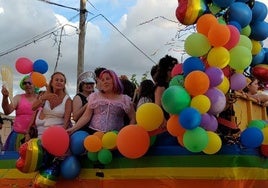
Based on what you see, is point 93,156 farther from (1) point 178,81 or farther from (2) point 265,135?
(2) point 265,135

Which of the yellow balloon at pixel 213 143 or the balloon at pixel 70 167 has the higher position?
the yellow balloon at pixel 213 143

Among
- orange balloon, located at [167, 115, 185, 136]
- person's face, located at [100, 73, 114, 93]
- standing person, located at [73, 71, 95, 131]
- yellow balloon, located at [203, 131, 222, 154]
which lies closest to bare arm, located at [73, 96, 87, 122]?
standing person, located at [73, 71, 95, 131]

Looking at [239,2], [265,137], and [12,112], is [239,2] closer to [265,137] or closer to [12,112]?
[265,137]

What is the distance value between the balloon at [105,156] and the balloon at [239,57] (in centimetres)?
144

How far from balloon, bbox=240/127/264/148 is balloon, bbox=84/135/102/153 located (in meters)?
1.36

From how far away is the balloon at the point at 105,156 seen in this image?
4.43 metres

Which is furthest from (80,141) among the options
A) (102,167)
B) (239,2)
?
(239,2)

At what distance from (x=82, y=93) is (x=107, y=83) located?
3.13 feet

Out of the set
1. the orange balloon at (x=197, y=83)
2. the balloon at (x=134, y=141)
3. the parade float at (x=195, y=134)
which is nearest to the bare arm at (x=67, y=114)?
the parade float at (x=195, y=134)

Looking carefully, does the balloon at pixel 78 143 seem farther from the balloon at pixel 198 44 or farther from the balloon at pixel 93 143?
the balloon at pixel 198 44

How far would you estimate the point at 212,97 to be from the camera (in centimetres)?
371

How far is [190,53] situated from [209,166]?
0.96 m

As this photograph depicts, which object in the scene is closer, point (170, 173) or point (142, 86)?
point (170, 173)

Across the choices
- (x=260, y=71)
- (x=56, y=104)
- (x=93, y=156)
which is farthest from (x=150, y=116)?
(x=56, y=104)
